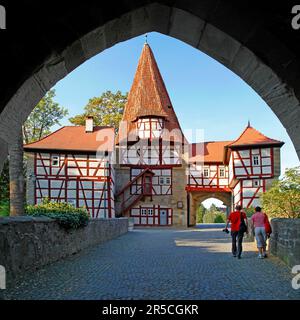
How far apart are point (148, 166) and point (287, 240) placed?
2573 centimetres

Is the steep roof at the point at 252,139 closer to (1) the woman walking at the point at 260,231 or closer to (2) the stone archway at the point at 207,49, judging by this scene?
(1) the woman walking at the point at 260,231

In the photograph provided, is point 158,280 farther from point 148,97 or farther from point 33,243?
point 148,97

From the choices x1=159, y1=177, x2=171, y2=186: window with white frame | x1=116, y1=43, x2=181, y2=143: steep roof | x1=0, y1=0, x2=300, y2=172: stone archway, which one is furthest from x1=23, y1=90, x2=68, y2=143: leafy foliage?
x1=0, y1=0, x2=300, y2=172: stone archway

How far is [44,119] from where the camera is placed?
3438 cm

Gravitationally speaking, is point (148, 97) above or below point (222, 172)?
above

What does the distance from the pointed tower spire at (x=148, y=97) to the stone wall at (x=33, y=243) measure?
25212 millimetres

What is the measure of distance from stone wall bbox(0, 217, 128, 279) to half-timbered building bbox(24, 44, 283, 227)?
691 inches

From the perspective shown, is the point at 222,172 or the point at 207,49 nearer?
the point at 207,49

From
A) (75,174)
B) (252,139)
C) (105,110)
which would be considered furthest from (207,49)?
(105,110)

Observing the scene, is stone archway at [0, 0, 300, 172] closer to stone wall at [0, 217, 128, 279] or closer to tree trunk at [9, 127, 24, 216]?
stone wall at [0, 217, 128, 279]

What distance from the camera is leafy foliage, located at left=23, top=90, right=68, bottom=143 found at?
1318 inches

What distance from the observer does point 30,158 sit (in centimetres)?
2969

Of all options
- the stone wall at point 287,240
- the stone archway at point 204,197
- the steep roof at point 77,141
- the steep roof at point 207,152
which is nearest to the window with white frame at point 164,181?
the stone archway at point 204,197

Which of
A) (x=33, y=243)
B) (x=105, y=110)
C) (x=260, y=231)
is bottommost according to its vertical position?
(x=260, y=231)
